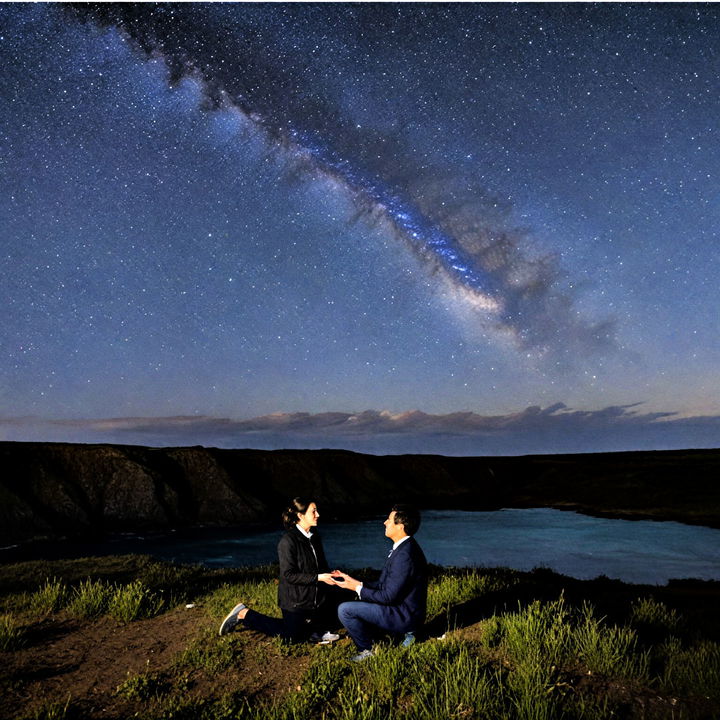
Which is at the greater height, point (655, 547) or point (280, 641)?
point (280, 641)

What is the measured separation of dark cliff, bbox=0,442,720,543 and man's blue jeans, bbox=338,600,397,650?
37.3 metres

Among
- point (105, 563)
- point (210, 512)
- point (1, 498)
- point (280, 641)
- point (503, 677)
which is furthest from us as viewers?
point (210, 512)

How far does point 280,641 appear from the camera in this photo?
6406mm

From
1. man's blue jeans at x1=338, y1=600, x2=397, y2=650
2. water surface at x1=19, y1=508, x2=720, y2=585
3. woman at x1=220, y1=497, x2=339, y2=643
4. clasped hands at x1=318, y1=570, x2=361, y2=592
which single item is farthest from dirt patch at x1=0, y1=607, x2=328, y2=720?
water surface at x1=19, y1=508, x2=720, y2=585

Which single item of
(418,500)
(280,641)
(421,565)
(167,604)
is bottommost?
(418,500)

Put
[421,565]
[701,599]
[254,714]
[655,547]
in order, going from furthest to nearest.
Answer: [655,547]
[701,599]
[421,565]
[254,714]

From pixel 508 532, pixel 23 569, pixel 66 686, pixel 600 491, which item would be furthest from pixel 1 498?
pixel 600 491

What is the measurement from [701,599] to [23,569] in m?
22.1

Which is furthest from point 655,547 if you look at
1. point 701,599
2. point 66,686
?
point 66,686

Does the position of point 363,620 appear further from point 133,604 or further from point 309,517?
point 133,604

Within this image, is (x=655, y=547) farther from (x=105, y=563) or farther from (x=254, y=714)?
(x=254, y=714)

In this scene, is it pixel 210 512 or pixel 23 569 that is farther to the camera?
pixel 210 512

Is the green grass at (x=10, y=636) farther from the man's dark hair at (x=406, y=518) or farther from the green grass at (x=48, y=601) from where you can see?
the man's dark hair at (x=406, y=518)

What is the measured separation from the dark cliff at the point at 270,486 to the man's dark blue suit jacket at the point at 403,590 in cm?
3771
